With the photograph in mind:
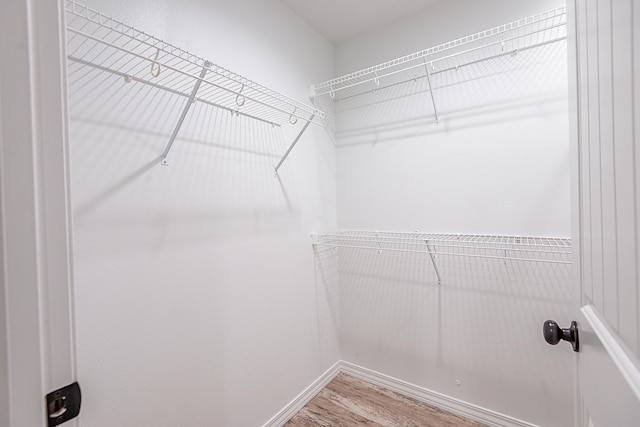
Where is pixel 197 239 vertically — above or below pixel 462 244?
above

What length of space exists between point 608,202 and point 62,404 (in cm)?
88

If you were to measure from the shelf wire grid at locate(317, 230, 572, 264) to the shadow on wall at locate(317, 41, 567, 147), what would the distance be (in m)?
0.66

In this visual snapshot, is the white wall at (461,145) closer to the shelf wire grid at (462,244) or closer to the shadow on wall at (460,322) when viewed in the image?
the shelf wire grid at (462,244)

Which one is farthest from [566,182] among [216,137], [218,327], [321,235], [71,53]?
[71,53]

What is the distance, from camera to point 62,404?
1.34 feet

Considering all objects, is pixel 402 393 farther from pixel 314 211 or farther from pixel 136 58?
pixel 136 58

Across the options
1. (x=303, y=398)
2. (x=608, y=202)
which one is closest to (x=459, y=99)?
(x=608, y=202)

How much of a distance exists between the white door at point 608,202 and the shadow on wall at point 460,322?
1.02 m

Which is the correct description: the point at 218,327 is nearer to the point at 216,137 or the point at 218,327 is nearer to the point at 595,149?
the point at 216,137

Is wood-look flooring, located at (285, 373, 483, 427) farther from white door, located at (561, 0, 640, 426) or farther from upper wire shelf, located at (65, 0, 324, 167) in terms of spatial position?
upper wire shelf, located at (65, 0, 324, 167)

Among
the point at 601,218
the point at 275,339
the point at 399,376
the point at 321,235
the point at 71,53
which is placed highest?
the point at 71,53

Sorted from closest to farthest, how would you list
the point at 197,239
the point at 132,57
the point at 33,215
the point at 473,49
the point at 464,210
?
the point at 33,215
the point at 132,57
the point at 197,239
the point at 473,49
the point at 464,210

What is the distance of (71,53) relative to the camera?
2.91 feet

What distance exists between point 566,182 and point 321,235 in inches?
55.1
